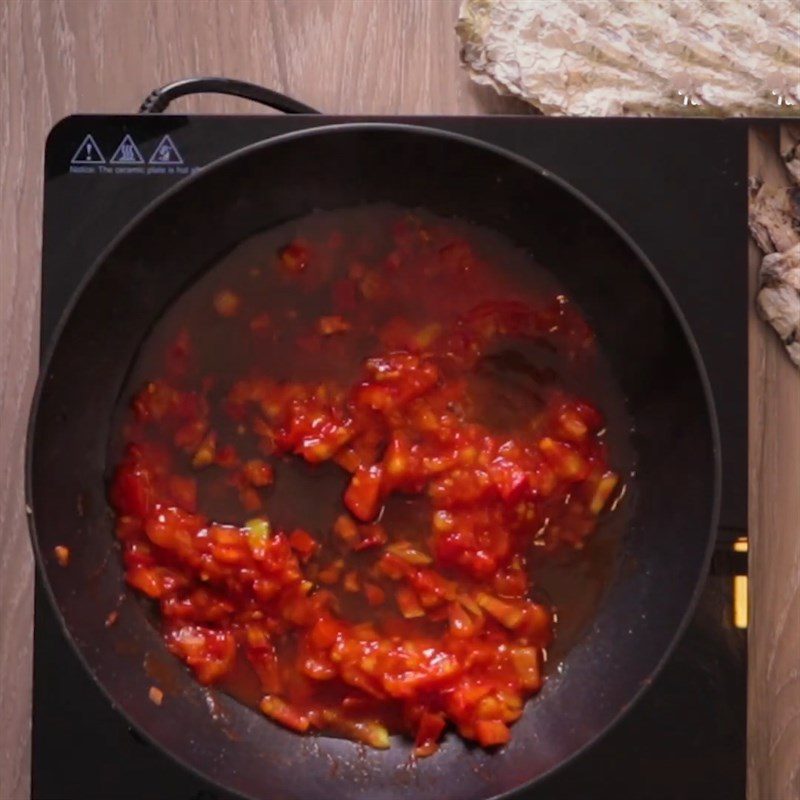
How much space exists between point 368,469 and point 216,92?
456mm

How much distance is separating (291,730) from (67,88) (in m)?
0.77

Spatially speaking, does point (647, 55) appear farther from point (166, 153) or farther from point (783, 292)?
point (166, 153)

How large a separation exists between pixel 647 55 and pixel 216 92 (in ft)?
1.61

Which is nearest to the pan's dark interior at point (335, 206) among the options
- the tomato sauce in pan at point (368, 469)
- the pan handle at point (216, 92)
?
the tomato sauce in pan at point (368, 469)

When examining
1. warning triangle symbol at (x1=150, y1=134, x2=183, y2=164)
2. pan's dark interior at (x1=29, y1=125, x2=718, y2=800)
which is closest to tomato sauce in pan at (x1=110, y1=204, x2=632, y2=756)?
pan's dark interior at (x1=29, y1=125, x2=718, y2=800)

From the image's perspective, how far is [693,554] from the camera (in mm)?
1187

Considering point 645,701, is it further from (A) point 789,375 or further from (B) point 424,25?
(B) point 424,25

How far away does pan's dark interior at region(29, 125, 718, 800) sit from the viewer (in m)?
1.18

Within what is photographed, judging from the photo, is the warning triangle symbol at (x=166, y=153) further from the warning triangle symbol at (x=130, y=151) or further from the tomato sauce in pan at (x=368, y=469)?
the tomato sauce in pan at (x=368, y=469)

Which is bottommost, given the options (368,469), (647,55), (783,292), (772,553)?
(772,553)

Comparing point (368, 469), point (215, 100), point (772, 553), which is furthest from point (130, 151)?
point (772, 553)

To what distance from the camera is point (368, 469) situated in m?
1.25

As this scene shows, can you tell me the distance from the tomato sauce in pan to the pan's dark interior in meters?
0.02

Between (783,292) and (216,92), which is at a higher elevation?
(216,92)
